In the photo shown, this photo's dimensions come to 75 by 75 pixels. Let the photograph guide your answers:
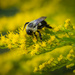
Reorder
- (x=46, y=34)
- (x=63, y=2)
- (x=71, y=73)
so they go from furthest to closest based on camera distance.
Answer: (x=63, y=2)
(x=71, y=73)
(x=46, y=34)

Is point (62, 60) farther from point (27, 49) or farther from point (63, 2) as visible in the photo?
point (63, 2)

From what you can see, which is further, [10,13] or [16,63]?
[10,13]

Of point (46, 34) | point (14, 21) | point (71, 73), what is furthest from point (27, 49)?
point (14, 21)

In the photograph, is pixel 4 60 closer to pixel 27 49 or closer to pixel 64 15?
pixel 27 49

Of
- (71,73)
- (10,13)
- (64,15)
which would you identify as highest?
(10,13)

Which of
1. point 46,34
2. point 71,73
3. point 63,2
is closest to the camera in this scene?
point 46,34

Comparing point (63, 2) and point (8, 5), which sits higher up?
point (8, 5)
